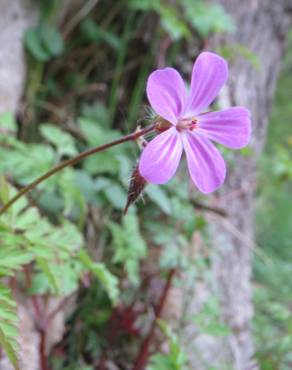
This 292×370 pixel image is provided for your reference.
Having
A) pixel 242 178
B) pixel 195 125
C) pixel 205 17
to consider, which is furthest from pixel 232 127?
pixel 242 178

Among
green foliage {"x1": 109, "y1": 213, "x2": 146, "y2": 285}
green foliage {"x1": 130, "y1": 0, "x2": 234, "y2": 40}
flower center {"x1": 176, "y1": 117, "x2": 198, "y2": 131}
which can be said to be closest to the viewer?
flower center {"x1": 176, "y1": 117, "x2": 198, "y2": 131}

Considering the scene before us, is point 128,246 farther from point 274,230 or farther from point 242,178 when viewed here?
point 274,230

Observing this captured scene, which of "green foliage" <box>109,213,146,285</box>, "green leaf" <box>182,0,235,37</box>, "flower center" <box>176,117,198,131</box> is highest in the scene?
"green leaf" <box>182,0,235,37</box>

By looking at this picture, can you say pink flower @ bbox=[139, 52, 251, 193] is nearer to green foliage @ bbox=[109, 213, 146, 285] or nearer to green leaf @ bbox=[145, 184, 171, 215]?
green foliage @ bbox=[109, 213, 146, 285]

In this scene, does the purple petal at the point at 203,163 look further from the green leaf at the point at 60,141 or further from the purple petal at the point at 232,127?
the green leaf at the point at 60,141

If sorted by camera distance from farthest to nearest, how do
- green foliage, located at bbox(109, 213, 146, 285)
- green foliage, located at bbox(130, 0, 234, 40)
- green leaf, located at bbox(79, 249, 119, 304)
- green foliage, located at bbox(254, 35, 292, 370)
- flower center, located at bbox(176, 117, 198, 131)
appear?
green foliage, located at bbox(254, 35, 292, 370)
green foliage, located at bbox(130, 0, 234, 40)
green foliage, located at bbox(109, 213, 146, 285)
green leaf, located at bbox(79, 249, 119, 304)
flower center, located at bbox(176, 117, 198, 131)

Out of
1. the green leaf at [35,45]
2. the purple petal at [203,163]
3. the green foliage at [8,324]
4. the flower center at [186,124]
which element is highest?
the green leaf at [35,45]

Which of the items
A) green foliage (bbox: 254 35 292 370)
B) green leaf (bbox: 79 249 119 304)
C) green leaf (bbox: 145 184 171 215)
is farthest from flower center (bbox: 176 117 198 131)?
green foliage (bbox: 254 35 292 370)

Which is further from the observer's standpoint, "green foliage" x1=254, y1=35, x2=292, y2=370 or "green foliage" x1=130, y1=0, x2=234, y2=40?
"green foliage" x1=254, y1=35, x2=292, y2=370

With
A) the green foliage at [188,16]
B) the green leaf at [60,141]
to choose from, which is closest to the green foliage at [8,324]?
the green leaf at [60,141]
